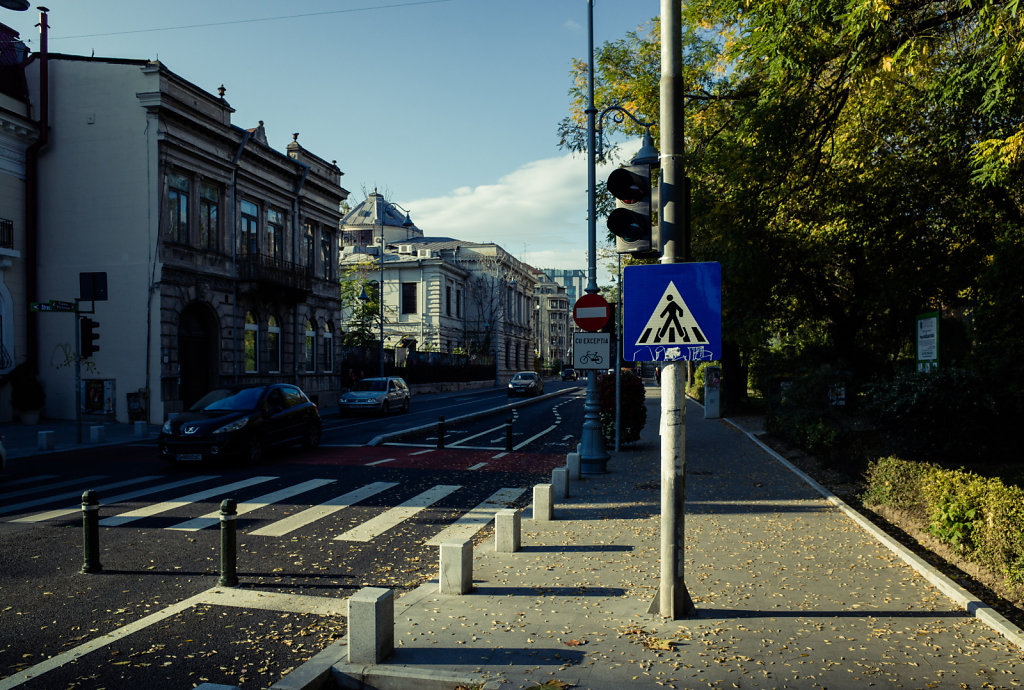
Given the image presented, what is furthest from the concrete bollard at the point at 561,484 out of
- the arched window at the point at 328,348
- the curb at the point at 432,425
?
the arched window at the point at 328,348

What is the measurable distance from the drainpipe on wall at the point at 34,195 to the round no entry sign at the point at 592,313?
71.3 ft

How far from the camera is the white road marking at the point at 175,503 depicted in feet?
31.9

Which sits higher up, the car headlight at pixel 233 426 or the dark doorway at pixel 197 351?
the dark doorway at pixel 197 351

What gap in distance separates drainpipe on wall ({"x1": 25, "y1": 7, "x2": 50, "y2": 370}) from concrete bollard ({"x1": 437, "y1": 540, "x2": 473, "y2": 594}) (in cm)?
2555

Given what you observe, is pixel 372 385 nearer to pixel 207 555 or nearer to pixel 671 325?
pixel 207 555

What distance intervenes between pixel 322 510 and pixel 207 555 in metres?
2.58

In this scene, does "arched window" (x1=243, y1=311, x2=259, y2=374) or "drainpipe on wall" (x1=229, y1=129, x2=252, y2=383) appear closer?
"drainpipe on wall" (x1=229, y1=129, x2=252, y2=383)

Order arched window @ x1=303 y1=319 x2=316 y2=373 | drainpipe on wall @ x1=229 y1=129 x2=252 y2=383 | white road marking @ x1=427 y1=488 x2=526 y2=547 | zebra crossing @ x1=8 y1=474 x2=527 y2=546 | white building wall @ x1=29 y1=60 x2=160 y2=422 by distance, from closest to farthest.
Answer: white road marking @ x1=427 y1=488 x2=526 y2=547 → zebra crossing @ x1=8 y1=474 x2=527 y2=546 → white building wall @ x1=29 y1=60 x2=160 y2=422 → drainpipe on wall @ x1=229 y1=129 x2=252 y2=383 → arched window @ x1=303 y1=319 x2=316 y2=373

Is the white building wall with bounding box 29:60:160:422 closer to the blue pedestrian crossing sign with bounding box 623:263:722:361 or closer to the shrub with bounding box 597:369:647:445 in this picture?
the shrub with bounding box 597:369:647:445

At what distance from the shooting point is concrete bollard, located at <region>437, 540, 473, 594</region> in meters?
6.24

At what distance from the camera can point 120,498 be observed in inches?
451

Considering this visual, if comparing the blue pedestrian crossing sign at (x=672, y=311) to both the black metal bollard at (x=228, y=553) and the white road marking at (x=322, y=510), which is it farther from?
the white road marking at (x=322, y=510)

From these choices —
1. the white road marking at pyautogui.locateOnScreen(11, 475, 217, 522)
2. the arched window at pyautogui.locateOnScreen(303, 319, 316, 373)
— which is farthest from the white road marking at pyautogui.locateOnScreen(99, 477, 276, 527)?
the arched window at pyautogui.locateOnScreen(303, 319, 316, 373)

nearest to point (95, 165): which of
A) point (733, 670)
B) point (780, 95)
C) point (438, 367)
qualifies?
point (780, 95)
